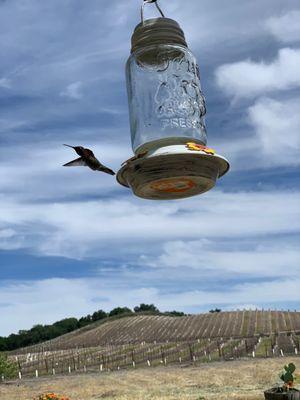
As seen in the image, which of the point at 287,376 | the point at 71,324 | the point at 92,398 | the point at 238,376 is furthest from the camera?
the point at 71,324

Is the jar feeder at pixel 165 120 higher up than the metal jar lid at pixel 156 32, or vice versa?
the metal jar lid at pixel 156 32

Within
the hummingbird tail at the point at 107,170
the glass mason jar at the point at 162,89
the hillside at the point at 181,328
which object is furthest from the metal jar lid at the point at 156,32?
the hillside at the point at 181,328

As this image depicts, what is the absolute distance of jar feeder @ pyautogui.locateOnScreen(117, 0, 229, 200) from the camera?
3.22 metres

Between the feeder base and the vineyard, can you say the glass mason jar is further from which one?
the vineyard

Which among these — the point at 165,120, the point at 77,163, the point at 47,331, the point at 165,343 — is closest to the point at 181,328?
A: the point at 165,343

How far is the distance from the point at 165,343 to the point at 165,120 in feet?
210

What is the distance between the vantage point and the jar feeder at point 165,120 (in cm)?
322

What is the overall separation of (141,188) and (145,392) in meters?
22.8

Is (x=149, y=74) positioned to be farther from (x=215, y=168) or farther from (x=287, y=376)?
(x=287, y=376)

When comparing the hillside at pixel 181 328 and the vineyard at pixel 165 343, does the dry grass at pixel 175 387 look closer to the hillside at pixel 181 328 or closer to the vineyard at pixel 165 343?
the vineyard at pixel 165 343

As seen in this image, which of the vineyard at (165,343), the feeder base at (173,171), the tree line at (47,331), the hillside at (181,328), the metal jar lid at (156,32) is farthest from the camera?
the tree line at (47,331)

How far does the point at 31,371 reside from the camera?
47.3m

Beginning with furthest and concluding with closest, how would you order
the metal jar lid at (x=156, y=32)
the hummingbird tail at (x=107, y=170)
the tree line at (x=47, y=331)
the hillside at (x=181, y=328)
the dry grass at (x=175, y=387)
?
the tree line at (x=47, y=331), the hillside at (x=181, y=328), the dry grass at (x=175, y=387), the metal jar lid at (x=156, y=32), the hummingbird tail at (x=107, y=170)

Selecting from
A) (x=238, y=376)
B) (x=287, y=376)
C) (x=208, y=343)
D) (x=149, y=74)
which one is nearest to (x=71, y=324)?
(x=208, y=343)
